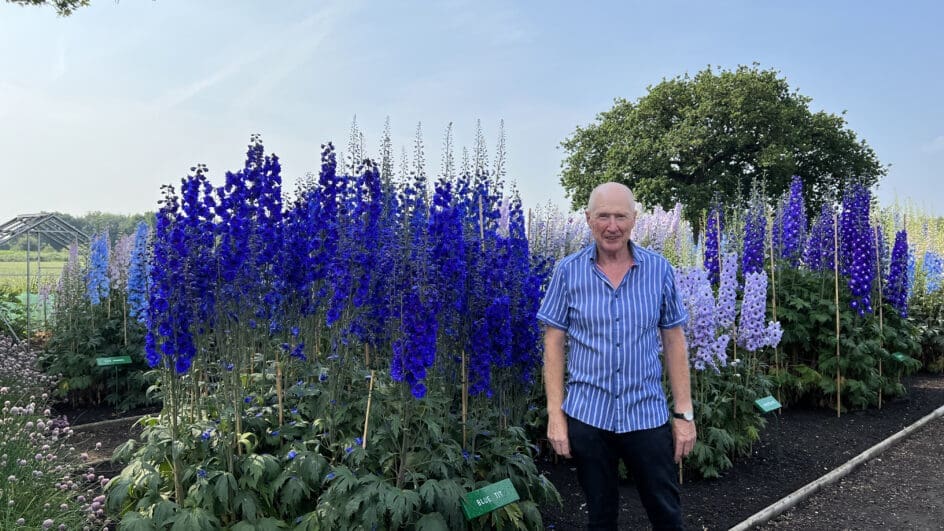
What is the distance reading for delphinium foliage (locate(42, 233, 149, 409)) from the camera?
303 inches

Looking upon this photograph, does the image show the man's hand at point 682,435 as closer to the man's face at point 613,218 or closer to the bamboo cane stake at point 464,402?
the man's face at point 613,218

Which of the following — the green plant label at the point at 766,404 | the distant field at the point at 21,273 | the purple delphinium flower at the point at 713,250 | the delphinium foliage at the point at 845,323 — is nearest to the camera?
the green plant label at the point at 766,404

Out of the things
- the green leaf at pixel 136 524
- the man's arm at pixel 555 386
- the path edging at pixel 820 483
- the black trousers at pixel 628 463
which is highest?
the man's arm at pixel 555 386

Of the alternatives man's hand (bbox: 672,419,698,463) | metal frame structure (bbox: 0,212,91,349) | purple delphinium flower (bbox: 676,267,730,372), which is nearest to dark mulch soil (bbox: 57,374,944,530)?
purple delphinium flower (bbox: 676,267,730,372)

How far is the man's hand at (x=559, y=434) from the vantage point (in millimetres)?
2824

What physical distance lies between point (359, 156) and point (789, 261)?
633cm

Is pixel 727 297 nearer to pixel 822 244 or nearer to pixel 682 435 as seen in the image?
pixel 682 435

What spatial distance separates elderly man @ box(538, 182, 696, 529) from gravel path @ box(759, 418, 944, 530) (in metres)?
2.29

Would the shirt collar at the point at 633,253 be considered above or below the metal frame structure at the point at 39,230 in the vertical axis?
below

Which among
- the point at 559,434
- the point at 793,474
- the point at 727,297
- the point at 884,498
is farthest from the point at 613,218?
the point at 884,498

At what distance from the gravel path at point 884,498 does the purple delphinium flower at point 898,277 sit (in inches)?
94.8

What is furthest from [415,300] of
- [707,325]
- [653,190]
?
[653,190]

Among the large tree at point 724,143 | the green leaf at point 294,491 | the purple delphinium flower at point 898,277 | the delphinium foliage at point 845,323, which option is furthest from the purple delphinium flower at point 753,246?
the large tree at point 724,143

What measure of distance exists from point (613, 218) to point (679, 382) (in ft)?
2.72
